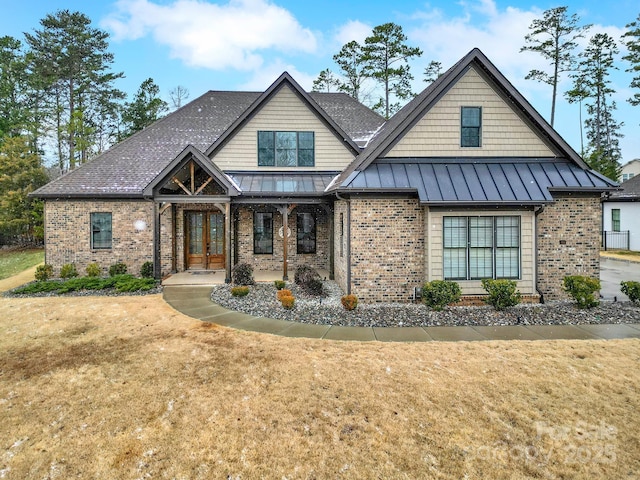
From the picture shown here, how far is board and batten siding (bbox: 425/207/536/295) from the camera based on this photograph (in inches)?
367

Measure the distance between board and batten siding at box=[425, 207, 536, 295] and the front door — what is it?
354 inches

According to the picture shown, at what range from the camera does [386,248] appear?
957cm

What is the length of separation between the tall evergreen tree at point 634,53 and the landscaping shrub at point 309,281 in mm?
32795

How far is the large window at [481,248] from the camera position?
945cm

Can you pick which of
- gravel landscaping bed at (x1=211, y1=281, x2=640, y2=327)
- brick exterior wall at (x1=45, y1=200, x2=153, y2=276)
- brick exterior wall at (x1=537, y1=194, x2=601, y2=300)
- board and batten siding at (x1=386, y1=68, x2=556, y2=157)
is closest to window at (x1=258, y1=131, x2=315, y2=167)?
board and batten siding at (x1=386, y1=68, x2=556, y2=157)

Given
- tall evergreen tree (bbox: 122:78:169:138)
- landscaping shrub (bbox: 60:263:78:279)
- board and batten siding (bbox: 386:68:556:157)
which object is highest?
tall evergreen tree (bbox: 122:78:169:138)

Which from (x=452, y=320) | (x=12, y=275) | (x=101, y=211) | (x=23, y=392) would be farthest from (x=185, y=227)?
(x=452, y=320)

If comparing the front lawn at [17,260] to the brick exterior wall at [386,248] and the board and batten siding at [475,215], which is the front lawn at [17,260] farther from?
the board and batten siding at [475,215]

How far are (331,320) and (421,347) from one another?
234cm

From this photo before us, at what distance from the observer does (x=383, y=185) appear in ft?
30.8

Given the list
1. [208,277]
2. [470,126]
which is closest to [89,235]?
[208,277]

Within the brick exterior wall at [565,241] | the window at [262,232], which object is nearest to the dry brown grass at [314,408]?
the brick exterior wall at [565,241]

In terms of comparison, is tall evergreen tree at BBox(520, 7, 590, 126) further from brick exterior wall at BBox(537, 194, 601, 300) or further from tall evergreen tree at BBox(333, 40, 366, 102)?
brick exterior wall at BBox(537, 194, 601, 300)

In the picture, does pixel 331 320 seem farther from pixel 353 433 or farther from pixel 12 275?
pixel 12 275
